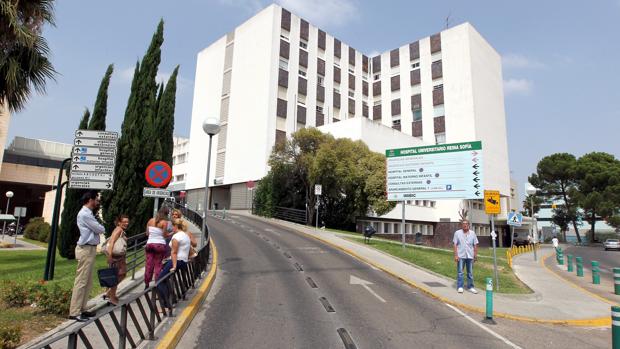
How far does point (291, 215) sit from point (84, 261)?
2812cm

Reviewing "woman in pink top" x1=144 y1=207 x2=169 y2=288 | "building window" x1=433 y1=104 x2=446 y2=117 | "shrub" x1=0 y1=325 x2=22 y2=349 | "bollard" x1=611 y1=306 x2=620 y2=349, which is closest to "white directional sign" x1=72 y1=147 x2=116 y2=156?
"woman in pink top" x1=144 y1=207 x2=169 y2=288

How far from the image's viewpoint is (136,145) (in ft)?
54.8

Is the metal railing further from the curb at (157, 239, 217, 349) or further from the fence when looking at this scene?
the fence

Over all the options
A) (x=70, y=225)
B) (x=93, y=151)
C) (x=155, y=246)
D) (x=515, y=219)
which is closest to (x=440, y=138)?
(x=515, y=219)

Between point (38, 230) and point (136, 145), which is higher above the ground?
point (136, 145)

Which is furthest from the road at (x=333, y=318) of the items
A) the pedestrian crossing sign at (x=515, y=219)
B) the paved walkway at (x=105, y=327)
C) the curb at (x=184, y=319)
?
the pedestrian crossing sign at (x=515, y=219)

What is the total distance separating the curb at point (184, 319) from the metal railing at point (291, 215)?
2309 cm

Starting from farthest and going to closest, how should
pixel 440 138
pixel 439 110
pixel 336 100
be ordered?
pixel 336 100 → pixel 439 110 → pixel 440 138

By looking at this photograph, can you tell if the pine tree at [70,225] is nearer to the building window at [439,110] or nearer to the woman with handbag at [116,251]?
the woman with handbag at [116,251]

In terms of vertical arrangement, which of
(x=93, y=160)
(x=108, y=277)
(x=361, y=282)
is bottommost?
(x=361, y=282)

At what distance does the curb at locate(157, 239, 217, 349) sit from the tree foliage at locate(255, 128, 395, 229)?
64.9 ft

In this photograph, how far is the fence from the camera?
4.21 m

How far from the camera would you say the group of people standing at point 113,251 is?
645 centimetres

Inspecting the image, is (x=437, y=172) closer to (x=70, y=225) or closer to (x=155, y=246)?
(x=155, y=246)
